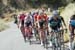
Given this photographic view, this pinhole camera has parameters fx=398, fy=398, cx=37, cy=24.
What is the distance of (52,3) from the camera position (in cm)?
7550

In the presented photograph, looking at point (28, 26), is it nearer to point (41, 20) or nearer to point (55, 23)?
point (41, 20)

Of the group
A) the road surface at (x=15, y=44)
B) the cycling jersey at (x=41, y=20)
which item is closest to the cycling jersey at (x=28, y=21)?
the road surface at (x=15, y=44)

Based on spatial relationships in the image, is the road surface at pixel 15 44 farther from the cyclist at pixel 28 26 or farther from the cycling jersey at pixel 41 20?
the cycling jersey at pixel 41 20

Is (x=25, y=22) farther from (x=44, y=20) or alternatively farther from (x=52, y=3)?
(x=52, y=3)

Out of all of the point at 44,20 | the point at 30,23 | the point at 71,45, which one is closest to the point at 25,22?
the point at 30,23

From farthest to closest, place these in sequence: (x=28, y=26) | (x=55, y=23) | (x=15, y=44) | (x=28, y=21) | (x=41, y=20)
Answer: (x=15, y=44), (x=28, y=26), (x=28, y=21), (x=41, y=20), (x=55, y=23)

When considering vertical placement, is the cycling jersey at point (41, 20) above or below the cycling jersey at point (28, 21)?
above

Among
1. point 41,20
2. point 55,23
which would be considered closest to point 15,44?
point 41,20

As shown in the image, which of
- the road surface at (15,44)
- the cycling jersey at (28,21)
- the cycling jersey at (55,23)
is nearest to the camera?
the cycling jersey at (55,23)

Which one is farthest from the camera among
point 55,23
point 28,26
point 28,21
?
point 28,26

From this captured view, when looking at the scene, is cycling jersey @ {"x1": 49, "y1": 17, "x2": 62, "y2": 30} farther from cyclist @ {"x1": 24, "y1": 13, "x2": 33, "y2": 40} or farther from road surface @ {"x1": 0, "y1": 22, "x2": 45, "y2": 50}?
cyclist @ {"x1": 24, "y1": 13, "x2": 33, "y2": 40}

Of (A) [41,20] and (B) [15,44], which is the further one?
(B) [15,44]

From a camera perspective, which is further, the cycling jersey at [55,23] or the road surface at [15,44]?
the road surface at [15,44]

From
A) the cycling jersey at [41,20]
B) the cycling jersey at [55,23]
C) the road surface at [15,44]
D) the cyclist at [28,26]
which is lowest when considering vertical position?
the road surface at [15,44]
